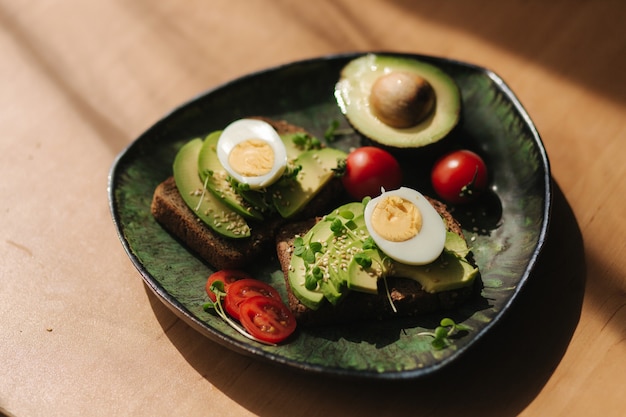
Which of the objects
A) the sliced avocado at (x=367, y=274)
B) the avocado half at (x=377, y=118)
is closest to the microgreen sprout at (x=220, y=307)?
the sliced avocado at (x=367, y=274)

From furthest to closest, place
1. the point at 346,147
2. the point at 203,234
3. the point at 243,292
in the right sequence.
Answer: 1. the point at 346,147
2. the point at 203,234
3. the point at 243,292

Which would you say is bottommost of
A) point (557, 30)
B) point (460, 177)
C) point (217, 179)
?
point (217, 179)

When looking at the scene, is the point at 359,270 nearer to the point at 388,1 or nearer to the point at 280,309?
the point at 280,309

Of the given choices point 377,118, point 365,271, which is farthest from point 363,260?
point 377,118

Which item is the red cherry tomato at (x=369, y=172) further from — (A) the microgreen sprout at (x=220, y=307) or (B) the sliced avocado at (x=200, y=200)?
(A) the microgreen sprout at (x=220, y=307)

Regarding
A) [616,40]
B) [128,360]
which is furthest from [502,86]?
[128,360]

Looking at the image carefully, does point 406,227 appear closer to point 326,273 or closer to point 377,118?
point 326,273
